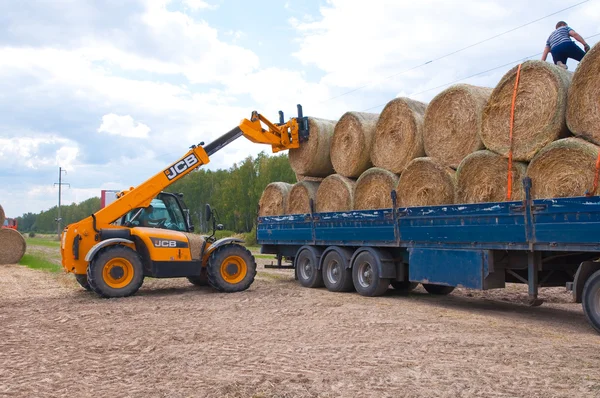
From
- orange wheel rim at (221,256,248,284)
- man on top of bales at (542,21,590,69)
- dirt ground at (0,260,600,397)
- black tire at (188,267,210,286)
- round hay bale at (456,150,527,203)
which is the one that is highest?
man on top of bales at (542,21,590,69)

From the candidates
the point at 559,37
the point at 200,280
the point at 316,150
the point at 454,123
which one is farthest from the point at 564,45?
the point at 200,280

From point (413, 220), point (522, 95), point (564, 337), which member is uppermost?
point (522, 95)

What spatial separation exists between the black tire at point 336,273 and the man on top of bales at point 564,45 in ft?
16.7

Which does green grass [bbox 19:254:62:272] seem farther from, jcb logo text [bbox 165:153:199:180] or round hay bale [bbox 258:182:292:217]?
jcb logo text [bbox 165:153:199:180]

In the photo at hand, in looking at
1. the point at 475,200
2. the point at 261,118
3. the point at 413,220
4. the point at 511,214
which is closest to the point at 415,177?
the point at 413,220

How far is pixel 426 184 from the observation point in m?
9.48

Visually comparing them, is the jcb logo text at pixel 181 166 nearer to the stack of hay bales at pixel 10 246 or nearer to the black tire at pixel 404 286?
the black tire at pixel 404 286

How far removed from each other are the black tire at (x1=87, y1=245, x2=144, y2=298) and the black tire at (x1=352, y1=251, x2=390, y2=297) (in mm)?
3866

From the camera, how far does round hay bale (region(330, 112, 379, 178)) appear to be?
11086 millimetres

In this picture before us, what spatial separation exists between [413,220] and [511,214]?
2.00 m

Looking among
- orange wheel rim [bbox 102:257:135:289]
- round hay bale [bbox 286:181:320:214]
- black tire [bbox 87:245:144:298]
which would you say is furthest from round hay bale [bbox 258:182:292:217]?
orange wheel rim [bbox 102:257:135:289]

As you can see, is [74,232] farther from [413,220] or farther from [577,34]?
[577,34]

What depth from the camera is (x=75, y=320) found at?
836cm

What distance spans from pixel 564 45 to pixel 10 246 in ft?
63.0
